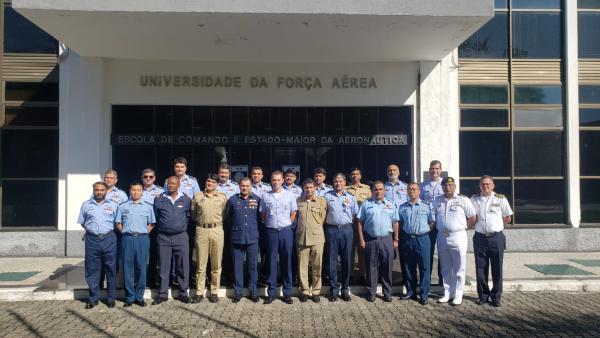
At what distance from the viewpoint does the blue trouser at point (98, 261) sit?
724 cm

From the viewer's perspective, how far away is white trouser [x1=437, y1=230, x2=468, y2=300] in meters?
7.38

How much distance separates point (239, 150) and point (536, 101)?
283 inches

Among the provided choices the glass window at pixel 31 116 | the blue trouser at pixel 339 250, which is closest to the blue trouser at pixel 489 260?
the blue trouser at pixel 339 250

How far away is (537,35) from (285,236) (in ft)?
27.9

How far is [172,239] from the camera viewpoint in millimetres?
7395

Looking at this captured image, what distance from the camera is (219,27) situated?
28.0 feet

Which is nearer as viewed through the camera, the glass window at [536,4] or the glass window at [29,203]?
the glass window at [29,203]

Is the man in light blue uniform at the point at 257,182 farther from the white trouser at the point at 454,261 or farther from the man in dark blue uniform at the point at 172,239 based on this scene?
the white trouser at the point at 454,261

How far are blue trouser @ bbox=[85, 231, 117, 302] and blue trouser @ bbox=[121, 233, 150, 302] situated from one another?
0.18 meters

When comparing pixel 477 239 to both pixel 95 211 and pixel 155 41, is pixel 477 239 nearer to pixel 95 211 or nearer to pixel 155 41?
pixel 95 211

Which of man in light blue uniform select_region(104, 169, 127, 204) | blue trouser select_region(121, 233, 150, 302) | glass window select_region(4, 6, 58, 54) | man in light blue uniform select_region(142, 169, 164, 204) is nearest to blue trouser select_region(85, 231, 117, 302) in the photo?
blue trouser select_region(121, 233, 150, 302)

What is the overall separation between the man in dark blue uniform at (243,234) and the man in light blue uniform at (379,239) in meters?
1.71

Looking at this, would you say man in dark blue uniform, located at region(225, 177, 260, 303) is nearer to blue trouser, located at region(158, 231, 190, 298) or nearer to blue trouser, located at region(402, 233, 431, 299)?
blue trouser, located at region(158, 231, 190, 298)

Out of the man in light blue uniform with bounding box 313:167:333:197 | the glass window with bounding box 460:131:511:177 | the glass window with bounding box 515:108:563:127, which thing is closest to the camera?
the man in light blue uniform with bounding box 313:167:333:197
